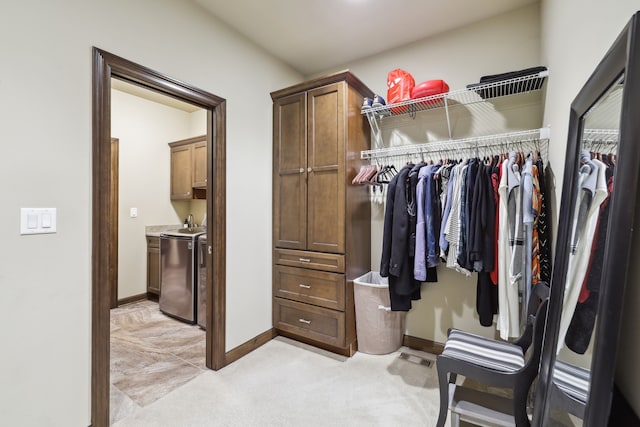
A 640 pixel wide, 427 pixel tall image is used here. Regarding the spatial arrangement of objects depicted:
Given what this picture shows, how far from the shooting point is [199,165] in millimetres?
4004

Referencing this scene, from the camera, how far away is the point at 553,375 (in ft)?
3.37

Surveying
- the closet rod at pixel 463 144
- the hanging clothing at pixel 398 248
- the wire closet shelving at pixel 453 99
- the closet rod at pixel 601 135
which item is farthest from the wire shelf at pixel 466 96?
the closet rod at pixel 601 135

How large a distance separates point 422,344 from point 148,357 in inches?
93.7

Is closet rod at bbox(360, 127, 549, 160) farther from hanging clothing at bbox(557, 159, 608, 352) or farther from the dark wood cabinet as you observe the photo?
the dark wood cabinet

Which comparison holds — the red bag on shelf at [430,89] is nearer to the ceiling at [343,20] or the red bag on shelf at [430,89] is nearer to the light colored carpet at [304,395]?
the ceiling at [343,20]

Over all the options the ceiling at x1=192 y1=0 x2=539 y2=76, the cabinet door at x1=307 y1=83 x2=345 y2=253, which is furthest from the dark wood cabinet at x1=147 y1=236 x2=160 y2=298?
the ceiling at x1=192 y1=0 x2=539 y2=76

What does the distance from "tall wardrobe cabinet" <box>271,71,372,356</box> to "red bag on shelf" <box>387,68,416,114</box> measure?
0.29 m

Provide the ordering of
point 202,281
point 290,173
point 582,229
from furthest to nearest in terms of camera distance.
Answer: point 202,281 → point 290,173 → point 582,229

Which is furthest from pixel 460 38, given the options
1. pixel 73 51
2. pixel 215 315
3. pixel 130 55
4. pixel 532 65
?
pixel 215 315

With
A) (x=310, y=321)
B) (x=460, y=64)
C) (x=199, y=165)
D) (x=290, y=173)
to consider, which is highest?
(x=460, y=64)

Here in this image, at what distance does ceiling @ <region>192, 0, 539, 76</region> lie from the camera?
219 cm

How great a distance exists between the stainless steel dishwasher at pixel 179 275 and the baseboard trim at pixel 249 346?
1.00m

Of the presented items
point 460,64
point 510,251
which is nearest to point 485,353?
point 510,251

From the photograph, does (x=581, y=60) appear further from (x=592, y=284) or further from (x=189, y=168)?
(x=189, y=168)
